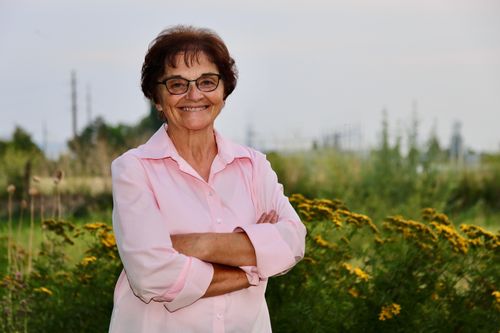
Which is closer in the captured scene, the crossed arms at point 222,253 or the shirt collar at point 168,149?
the crossed arms at point 222,253

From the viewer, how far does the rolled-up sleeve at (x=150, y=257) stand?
265cm

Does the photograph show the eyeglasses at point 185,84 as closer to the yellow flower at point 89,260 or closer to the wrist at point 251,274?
the wrist at point 251,274

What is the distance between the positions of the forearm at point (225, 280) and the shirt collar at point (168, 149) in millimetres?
405

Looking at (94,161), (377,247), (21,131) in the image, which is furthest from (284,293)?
(21,131)

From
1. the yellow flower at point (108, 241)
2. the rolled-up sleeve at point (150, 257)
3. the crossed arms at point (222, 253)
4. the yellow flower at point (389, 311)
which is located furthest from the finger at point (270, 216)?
the yellow flower at point (108, 241)

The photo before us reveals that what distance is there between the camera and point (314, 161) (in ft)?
51.3

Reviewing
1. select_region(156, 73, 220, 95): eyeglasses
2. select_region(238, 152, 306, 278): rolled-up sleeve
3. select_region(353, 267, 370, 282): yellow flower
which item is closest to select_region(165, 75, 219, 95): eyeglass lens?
select_region(156, 73, 220, 95): eyeglasses

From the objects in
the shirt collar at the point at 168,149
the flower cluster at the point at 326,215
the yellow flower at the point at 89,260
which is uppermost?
the shirt collar at the point at 168,149

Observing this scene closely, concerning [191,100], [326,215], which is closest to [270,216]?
Result: [191,100]

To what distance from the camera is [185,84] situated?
2.87 m

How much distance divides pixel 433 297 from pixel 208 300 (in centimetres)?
259

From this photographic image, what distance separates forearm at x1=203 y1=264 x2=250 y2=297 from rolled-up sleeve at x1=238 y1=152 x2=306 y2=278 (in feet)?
0.23

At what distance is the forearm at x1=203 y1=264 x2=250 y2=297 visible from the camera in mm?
2721

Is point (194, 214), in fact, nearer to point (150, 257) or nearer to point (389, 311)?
point (150, 257)
